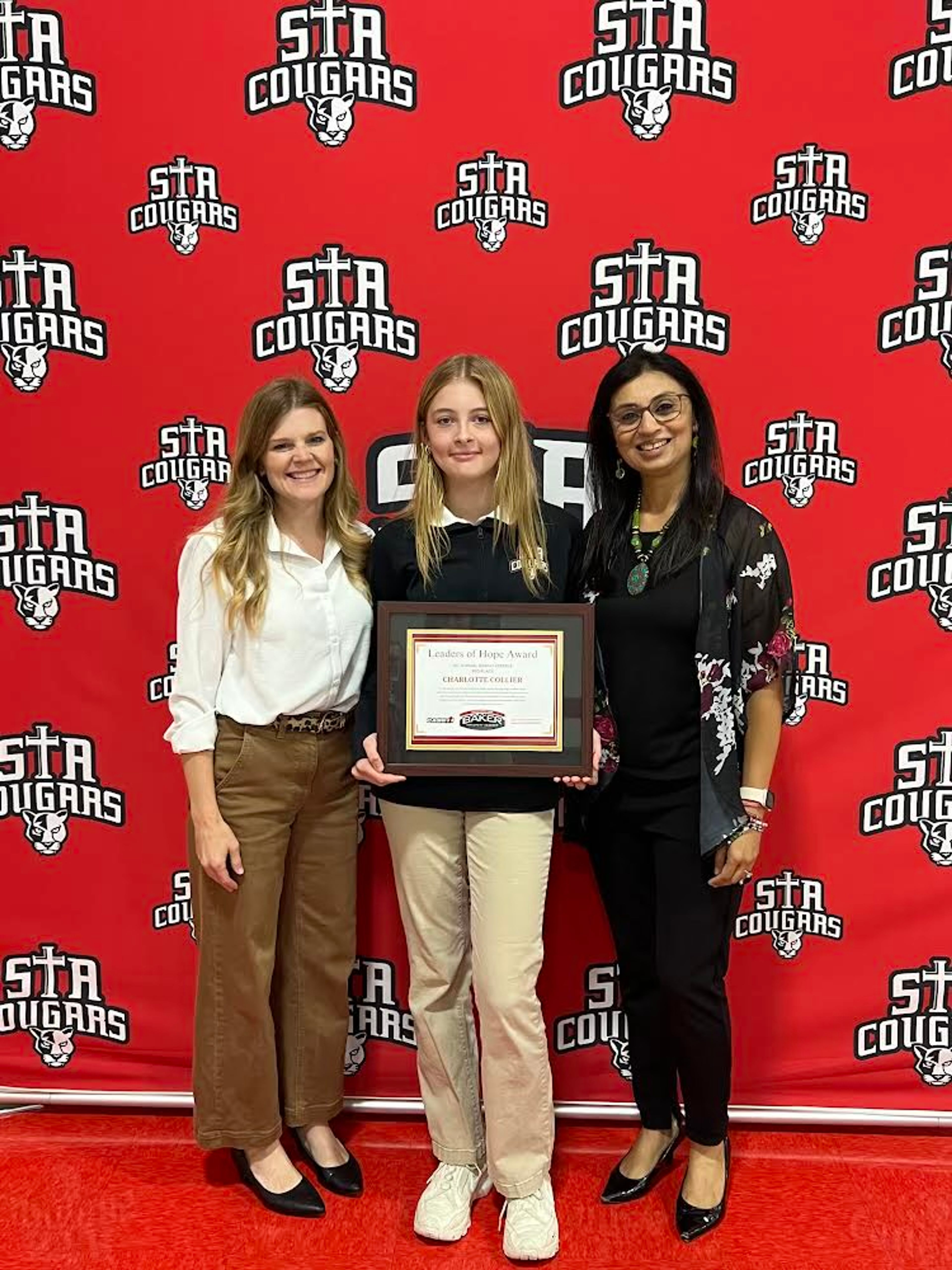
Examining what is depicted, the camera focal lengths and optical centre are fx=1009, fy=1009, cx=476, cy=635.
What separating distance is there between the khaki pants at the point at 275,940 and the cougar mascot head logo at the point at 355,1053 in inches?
9.6

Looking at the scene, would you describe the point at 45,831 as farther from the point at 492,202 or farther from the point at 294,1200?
the point at 492,202

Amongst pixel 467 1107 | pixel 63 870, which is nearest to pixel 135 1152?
pixel 63 870

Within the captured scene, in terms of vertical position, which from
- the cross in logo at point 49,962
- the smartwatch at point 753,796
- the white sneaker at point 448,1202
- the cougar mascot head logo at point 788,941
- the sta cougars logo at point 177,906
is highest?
the smartwatch at point 753,796

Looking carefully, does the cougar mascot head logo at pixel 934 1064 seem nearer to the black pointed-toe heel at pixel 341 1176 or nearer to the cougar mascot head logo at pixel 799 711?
the cougar mascot head logo at pixel 799 711

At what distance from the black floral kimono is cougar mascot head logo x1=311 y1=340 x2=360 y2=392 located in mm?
853

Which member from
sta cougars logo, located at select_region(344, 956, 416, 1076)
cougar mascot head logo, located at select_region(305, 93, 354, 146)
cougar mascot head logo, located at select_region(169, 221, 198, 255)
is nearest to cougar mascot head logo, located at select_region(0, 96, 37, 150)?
cougar mascot head logo, located at select_region(169, 221, 198, 255)

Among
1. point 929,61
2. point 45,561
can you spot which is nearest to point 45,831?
point 45,561

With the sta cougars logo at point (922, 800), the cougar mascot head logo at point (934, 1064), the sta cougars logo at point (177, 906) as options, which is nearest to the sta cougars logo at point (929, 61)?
the sta cougars logo at point (922, 800)

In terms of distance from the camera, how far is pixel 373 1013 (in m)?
2.52

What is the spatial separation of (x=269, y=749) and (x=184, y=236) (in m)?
1.21

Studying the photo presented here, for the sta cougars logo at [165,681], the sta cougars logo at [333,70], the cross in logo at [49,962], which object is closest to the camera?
the sta cougars logo at [333,70]

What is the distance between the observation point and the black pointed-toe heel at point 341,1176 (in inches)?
86.9

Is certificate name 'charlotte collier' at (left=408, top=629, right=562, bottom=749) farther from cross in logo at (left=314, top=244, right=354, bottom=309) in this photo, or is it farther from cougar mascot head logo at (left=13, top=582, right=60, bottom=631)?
cougar mascot head logo at (left=13, top=582, right=60, bottom=631)

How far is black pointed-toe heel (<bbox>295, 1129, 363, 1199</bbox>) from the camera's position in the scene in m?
2.21
